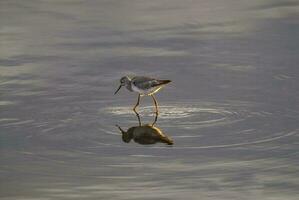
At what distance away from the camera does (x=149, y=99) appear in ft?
39.9

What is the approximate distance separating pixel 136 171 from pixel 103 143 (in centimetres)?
103

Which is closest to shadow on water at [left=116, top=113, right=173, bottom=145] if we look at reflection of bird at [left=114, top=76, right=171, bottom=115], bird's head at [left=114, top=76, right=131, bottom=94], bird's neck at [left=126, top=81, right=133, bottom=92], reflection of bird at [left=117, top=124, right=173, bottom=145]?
reflection of bird at [left=117, top=124, right=173, bottom=145]

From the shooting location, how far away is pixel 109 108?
11438 mm

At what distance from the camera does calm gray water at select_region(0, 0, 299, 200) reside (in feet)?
29.4

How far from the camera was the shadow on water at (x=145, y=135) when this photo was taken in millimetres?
10266

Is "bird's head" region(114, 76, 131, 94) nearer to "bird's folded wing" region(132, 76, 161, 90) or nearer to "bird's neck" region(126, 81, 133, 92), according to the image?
"bird's neck" region(126, 81, 133, 92)

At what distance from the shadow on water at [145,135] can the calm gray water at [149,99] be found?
10 cm

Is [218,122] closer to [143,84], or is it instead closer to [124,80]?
[143,84]

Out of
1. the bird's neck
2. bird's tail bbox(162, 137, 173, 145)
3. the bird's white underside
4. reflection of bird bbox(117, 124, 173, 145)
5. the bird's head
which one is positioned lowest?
bird's tail bbox(162, 137, 173, 145)

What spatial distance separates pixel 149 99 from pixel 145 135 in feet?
5.65

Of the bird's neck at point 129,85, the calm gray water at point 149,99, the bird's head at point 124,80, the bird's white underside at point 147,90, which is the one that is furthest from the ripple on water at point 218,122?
the bird's head at point 124,80

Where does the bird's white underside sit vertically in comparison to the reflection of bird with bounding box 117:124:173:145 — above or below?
above

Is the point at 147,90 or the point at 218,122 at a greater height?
the point at 147,90

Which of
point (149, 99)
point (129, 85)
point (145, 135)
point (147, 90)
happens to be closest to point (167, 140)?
point (145, 135)
